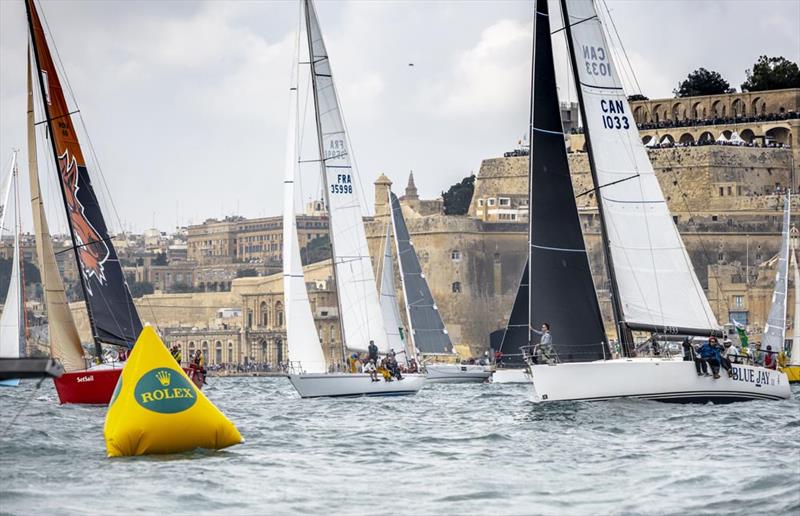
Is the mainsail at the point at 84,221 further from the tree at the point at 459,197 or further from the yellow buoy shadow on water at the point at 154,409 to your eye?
the tree at the point at 459,197

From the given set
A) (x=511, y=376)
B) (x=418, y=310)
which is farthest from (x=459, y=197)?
(x=511, y=376)

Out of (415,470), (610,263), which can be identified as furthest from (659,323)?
(415,470)

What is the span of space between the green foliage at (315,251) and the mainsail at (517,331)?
7522cm

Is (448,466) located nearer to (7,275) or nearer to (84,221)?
(84,221)

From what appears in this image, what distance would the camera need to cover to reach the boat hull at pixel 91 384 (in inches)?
1042

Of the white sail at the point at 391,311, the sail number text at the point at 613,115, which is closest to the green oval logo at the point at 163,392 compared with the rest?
the sail number text at the point at 613,115

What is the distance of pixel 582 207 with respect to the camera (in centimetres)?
7788

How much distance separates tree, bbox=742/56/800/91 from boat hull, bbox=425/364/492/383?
37.8 meters

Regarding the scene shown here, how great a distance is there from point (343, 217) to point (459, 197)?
71374 millimetres

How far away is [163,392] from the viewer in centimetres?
1741

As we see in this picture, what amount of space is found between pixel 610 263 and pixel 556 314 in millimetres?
951

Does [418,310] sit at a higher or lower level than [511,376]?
higher

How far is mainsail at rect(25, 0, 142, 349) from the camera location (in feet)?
91.4

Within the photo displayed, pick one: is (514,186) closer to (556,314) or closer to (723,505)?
(556,314)
